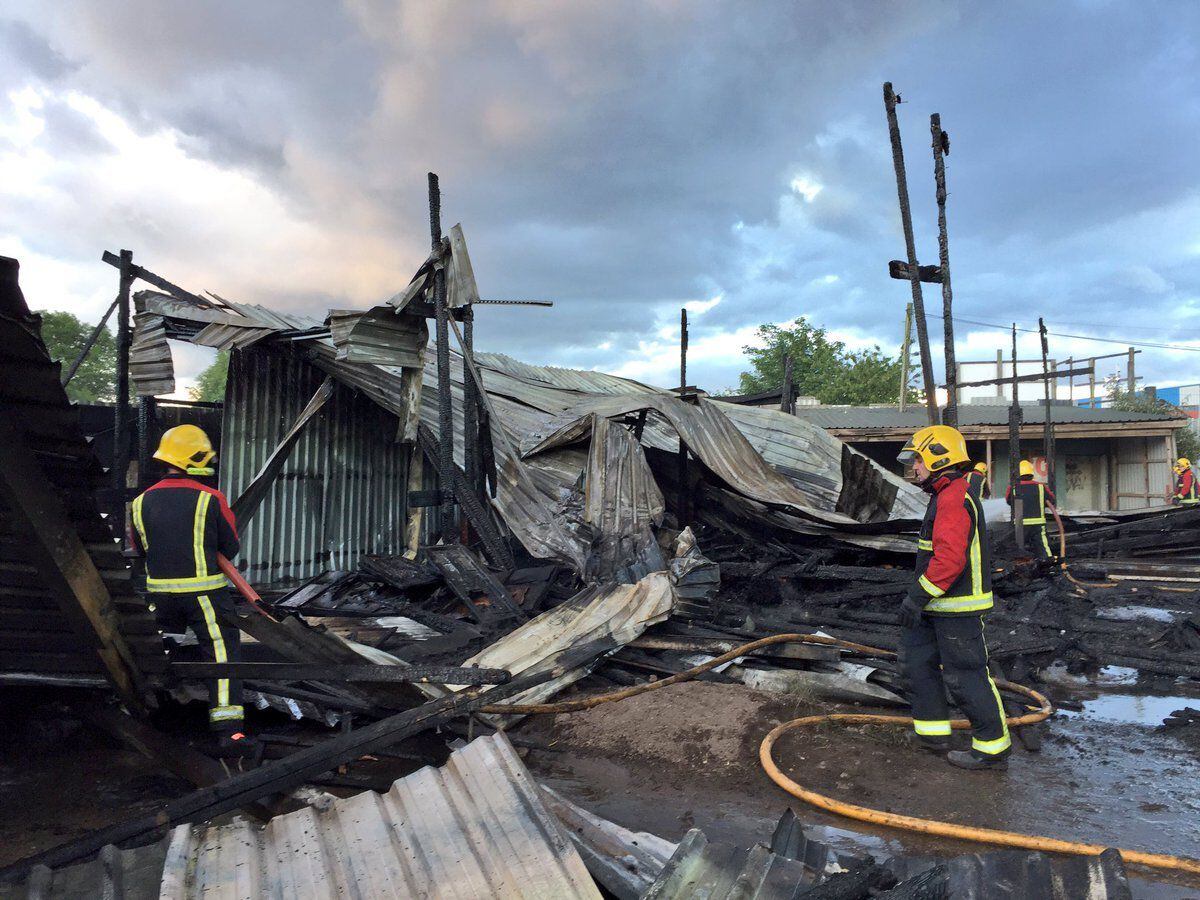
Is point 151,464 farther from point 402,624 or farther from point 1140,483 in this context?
point 1140,483

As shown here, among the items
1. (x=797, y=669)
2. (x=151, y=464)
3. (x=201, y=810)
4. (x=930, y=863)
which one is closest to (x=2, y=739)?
(x=201, y=810)

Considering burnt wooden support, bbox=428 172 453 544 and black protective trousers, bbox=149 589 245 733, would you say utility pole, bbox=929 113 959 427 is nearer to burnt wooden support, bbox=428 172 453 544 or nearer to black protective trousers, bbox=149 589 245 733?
burnt wooden support, bbox=428 172 453 544

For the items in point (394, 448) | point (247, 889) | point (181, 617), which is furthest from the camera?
point (394, 448)

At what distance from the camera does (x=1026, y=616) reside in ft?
24.2

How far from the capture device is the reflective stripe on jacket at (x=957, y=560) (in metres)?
4.37

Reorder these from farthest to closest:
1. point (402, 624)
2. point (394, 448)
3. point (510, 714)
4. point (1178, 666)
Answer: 1. point (394, 448)
2. point (402, 624)
3. point (1178, 666)
4. point (510, 714)

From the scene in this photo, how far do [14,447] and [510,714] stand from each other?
3.60 meters

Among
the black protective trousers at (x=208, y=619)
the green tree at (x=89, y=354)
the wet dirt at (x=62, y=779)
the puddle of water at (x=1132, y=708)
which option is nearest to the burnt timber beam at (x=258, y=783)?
the wet dirt at (x=62, y=779)

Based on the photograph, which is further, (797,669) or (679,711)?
(797,669)

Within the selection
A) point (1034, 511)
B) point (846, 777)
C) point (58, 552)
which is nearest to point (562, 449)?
point (846, 777)

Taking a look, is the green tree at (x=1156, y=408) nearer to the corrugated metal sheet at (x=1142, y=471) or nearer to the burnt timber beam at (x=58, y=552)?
the corrugated metal sheet at (x=1142, y=471)

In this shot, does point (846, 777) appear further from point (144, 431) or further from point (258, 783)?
point (144, 431)

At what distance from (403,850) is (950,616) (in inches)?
137

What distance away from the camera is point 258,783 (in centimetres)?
309
